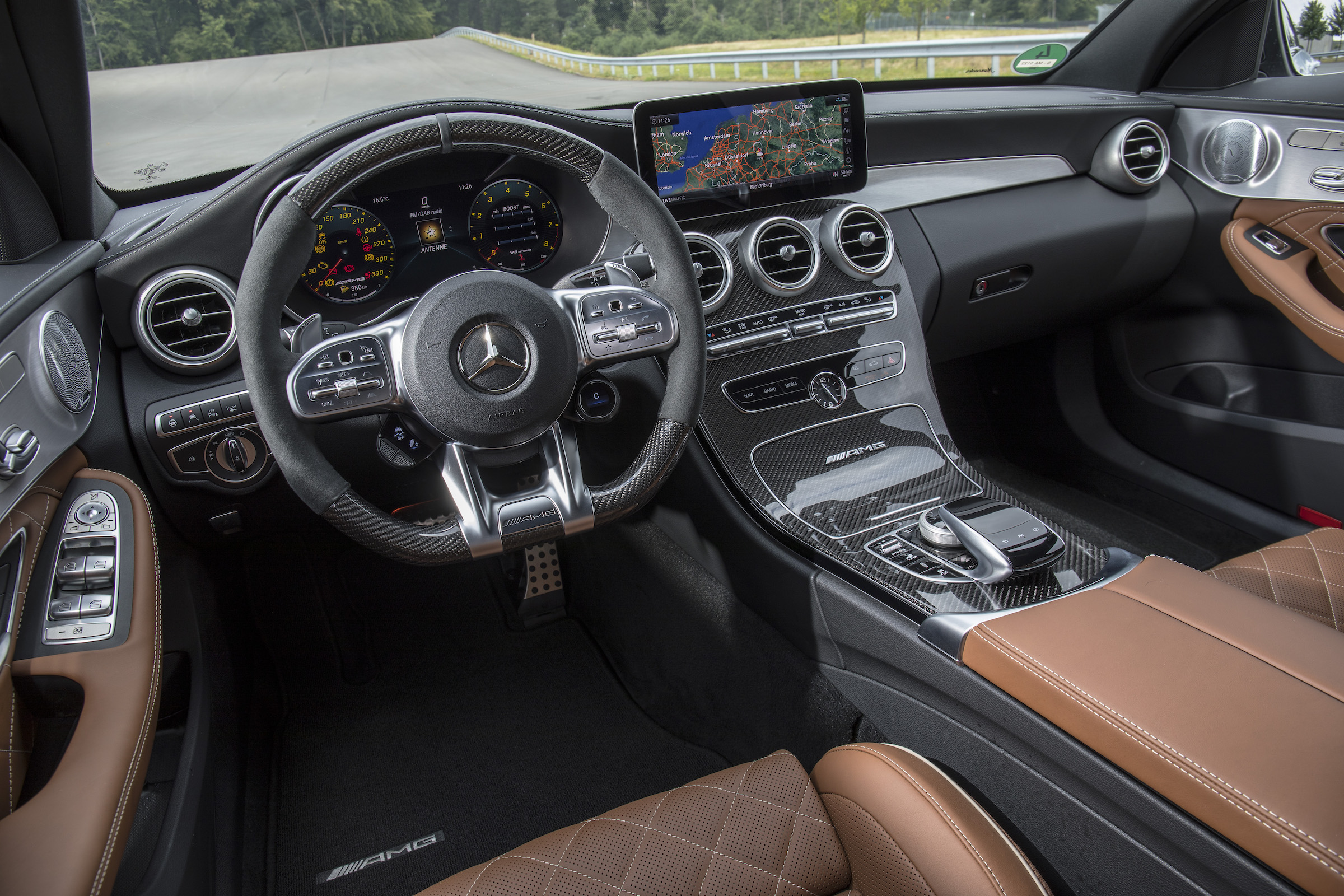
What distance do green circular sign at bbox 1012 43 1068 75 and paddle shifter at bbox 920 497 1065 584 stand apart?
1.90 metres

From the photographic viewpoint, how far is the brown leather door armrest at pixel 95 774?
37.4 inches

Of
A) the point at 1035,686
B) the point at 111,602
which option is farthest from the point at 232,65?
the point at 1035,686

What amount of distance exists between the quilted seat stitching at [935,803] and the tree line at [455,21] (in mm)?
1739

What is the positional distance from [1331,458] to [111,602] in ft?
9.31

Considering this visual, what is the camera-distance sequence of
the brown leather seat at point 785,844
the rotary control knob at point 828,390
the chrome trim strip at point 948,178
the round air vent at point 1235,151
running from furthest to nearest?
the round air vent at point 1235,151, the chrome trim strip at point 948,178, the rotary control knob at point 828,390, the brown leather seat at point 785,844

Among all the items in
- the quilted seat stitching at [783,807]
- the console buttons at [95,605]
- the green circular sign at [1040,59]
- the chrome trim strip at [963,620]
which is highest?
the green circular sign at [1040,59]

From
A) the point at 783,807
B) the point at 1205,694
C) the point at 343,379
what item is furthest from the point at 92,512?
the point at 1205,694

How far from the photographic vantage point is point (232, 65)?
5.70 feet

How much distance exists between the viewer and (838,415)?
1.95 meters

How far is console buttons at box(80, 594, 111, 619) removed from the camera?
1.19 meters

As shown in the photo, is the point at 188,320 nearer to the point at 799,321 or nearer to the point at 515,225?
the point at 515,225

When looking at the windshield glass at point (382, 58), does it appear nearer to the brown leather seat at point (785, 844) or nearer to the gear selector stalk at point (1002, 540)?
the gear selector stalk at point (1002, 540)

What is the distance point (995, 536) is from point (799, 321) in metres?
0.69

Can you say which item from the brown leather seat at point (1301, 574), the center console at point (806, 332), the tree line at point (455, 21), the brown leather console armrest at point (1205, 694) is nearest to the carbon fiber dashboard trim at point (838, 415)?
the center console at point (806, 332)
